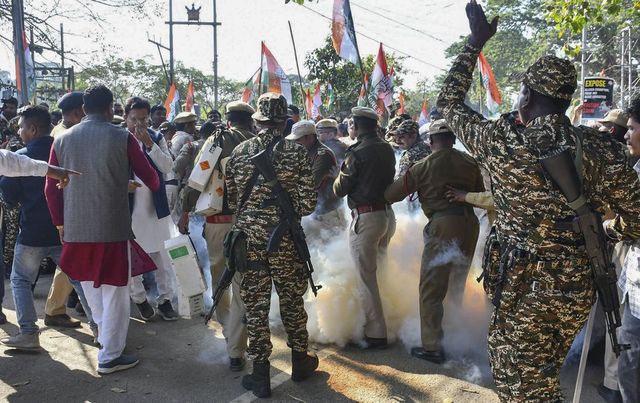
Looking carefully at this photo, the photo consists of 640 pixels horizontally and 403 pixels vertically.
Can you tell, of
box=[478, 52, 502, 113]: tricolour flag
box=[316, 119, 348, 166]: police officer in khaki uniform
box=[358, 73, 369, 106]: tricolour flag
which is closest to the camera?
box=[316, 119, 348, 166]: police officer in khaki uniform

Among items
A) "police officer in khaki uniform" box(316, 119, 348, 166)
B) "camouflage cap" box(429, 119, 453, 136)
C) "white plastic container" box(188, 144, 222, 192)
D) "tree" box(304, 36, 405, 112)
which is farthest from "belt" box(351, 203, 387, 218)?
"tree" box(304, 36, 405, 112)

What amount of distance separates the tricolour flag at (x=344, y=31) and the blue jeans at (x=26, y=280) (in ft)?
18.5

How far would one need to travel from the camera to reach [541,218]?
255cm

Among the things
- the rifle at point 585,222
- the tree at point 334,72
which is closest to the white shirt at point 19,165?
the rifle at point 585,222

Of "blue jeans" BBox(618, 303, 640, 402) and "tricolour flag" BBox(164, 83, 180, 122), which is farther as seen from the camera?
"tricolour flag" BBox(164, 83, 180, 122)

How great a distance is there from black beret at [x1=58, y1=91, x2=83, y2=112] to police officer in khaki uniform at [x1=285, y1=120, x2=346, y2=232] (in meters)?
1.96

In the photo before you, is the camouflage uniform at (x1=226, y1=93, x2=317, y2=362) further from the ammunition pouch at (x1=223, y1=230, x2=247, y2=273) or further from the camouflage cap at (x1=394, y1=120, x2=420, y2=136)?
the camouflage cap at (x1=394, y1=120, x2=420, y2=136)

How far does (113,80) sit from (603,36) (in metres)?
38.7

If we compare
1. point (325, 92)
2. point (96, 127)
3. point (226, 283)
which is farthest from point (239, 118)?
point (325, 92)

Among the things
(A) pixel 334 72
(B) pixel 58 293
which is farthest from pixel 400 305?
(A) pixel 334 72

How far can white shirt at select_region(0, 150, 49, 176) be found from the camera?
389 cm

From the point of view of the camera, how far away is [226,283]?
13.8 ft

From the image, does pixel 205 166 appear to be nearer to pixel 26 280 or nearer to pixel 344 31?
pixel 26 280

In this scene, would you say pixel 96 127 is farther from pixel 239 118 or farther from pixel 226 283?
pixel 226 283
